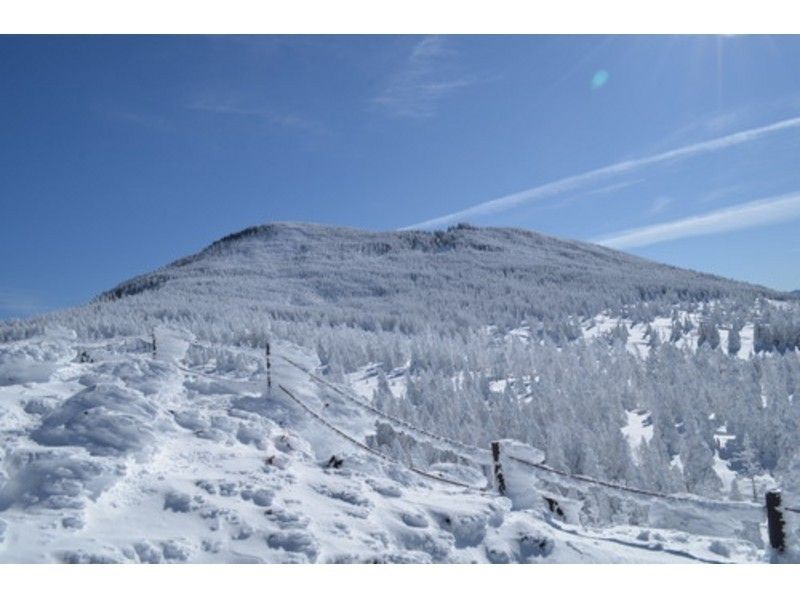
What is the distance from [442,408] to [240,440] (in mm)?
9405

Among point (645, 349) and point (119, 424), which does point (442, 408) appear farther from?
point (645, 349)

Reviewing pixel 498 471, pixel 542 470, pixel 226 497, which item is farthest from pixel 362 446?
pixel 226 497

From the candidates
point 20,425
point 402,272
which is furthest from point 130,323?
point 402,272

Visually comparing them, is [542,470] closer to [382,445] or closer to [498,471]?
[498,471]

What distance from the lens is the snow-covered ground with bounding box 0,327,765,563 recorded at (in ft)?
16.4

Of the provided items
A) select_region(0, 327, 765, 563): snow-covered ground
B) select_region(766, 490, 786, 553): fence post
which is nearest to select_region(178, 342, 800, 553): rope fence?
select_region(766, 490, 786, 553): fence post

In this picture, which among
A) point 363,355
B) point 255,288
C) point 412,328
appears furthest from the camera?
point 255,288

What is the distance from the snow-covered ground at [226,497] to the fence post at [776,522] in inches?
9.3

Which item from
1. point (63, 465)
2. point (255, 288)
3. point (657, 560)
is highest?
point (255, 288)

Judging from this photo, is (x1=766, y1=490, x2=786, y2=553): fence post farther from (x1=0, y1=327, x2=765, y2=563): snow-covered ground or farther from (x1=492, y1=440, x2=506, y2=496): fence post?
(x1=492, y1=440, x2=506, y2=496): fence post

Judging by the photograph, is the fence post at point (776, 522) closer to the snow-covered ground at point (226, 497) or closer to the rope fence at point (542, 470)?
the rope fence at point (542, 470)

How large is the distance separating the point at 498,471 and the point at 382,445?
3.39 m

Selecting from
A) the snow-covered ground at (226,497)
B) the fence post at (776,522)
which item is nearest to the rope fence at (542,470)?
the fence post at (776,522)

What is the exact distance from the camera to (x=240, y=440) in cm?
733
